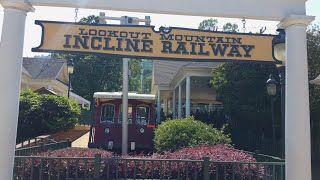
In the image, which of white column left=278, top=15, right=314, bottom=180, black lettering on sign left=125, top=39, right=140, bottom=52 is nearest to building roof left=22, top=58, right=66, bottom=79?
black lettering on sign left=125, top=39, right=140, bottom=52

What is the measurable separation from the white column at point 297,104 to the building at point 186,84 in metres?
14.6

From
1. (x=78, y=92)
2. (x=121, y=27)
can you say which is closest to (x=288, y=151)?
(x=121, y=27)

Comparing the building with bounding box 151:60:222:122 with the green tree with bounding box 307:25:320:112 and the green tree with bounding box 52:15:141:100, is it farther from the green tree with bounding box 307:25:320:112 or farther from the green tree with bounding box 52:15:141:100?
the green tree with bounding box 52:15:141:100

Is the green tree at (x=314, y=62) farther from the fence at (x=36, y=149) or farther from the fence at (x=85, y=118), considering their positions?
the fence at (x=85, y=118)

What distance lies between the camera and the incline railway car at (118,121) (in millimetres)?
15609

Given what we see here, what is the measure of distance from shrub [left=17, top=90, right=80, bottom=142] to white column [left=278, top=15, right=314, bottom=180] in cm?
1603

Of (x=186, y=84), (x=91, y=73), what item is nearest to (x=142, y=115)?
(x=186, y=84)

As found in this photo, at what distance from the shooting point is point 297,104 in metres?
5.86

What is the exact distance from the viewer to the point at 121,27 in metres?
6.11

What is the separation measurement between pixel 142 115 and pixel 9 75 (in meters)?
11.1

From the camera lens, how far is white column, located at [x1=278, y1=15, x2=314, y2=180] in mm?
5816

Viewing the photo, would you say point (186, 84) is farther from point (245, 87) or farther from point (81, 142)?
point (81, 142)

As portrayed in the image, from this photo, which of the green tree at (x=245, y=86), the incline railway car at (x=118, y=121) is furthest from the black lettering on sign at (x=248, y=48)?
the green tree at (x=245, y=86)

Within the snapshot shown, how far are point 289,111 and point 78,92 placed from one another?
44337 mm
